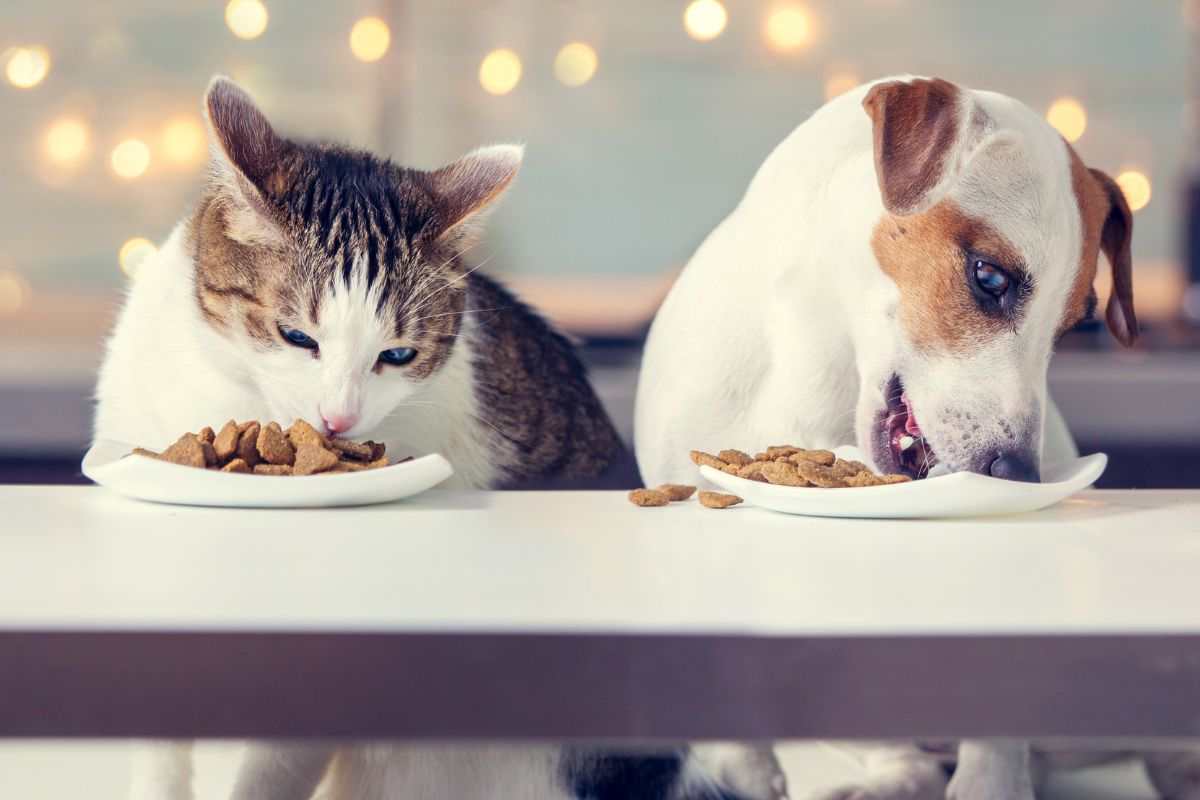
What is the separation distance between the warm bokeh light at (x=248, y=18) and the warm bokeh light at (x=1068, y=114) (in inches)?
72.7

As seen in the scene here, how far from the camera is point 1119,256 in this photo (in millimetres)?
1185

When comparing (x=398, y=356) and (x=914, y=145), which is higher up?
(x=914, y=145)

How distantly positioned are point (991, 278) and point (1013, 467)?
171 millimetres

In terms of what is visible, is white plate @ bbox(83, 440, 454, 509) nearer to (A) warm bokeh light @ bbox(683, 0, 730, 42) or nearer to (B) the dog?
(B) the dog

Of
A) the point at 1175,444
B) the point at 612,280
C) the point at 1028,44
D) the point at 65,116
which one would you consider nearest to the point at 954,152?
the point at 1175,444

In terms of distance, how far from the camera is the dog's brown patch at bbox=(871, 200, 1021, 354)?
1.06 m

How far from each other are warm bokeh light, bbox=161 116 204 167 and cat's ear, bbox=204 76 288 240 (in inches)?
74.1

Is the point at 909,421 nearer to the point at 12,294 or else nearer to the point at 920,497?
the point at 920,497

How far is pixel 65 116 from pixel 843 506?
2512 mm

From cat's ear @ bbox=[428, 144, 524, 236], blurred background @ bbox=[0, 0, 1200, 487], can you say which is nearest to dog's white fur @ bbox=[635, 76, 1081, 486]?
cat's ear @ bbox=[428, 144, 524, 236]

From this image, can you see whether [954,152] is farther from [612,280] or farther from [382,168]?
[612,280]

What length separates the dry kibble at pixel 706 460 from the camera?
1081 millimetres

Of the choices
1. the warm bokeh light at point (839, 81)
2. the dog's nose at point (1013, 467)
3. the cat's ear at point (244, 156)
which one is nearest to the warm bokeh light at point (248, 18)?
the warm bokeh light at point (839, 81)

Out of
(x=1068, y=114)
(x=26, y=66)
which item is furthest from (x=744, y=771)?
(x=26, y=66)
